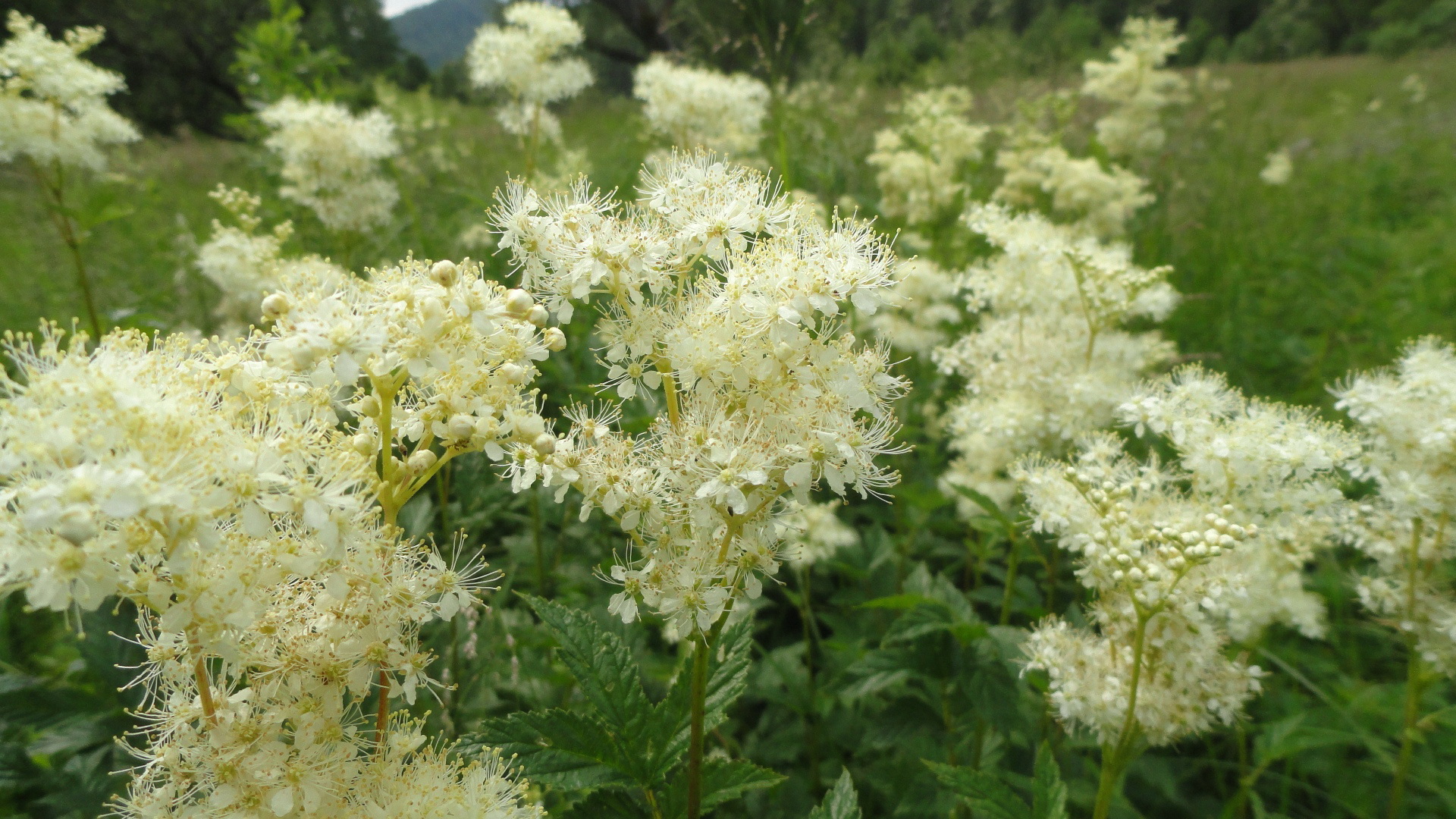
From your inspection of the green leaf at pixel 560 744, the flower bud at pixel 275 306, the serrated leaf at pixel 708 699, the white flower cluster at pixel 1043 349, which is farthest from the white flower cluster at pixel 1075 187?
the flower bud at pixel 275 306

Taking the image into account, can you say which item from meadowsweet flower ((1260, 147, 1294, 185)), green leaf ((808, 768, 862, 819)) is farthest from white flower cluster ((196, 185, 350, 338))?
meadowsweet flower ((1260, 147, 1294, 185))

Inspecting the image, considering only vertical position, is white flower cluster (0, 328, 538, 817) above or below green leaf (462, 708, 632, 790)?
above

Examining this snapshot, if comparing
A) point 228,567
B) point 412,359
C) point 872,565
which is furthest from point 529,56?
point 228,567

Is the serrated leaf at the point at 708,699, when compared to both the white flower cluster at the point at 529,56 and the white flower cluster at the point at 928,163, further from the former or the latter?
the white flower cluster at the point at 529,56

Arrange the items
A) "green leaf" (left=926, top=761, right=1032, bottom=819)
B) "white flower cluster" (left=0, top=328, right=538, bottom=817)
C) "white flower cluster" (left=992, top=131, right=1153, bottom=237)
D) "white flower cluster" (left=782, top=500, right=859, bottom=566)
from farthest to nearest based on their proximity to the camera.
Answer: "white flower cluster" (left=992, top=131, right=1153, bottom=237) < "white flower cluster" (left=782, top=500, right=859, bottom=566) < "green leaf" (left=926, top=761, right=1032, bottom=819) < "white flower cluster" (left=0, top=328, right=538, bottom=817)

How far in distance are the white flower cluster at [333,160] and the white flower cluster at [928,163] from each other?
3.12 m

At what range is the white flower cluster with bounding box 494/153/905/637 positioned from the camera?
138 cm

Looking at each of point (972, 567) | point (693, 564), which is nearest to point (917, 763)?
point (972, 567)

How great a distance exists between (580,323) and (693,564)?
3017 millimetres

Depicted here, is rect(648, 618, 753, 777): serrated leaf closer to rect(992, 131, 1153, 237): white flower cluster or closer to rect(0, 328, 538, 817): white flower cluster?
rect(0, 328, 538, 817): white flower cluster

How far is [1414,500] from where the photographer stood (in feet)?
6.52

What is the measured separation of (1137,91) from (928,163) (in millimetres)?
3093

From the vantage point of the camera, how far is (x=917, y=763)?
2543mm

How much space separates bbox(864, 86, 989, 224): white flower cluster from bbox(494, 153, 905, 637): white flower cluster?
341 centimetres
